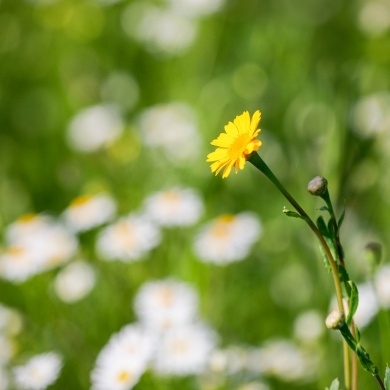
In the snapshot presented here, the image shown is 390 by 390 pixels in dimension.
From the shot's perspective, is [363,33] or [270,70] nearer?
[270,70]

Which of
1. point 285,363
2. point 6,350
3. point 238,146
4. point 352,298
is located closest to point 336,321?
point 352,298

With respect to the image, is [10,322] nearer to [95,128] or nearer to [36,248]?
[36,248]

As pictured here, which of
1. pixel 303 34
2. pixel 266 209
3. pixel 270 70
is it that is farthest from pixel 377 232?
pixel 303 34

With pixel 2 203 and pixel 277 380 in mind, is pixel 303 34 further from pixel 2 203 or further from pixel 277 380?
pixel 277 380

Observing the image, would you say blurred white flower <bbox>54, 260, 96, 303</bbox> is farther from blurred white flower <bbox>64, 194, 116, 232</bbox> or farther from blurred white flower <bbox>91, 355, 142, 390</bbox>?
blurred white flower <bbox>91, 355, 142, 390</bbox>

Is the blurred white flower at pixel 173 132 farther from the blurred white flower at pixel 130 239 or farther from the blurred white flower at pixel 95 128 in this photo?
the blurred white flower at pixel 130 239

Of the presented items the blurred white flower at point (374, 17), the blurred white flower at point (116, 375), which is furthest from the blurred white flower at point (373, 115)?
the blurred white flower at point (116, 375)

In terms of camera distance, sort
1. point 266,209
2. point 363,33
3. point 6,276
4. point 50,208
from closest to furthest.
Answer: point 6,276 < point 266,209 < point 50,208 < point 363,33
